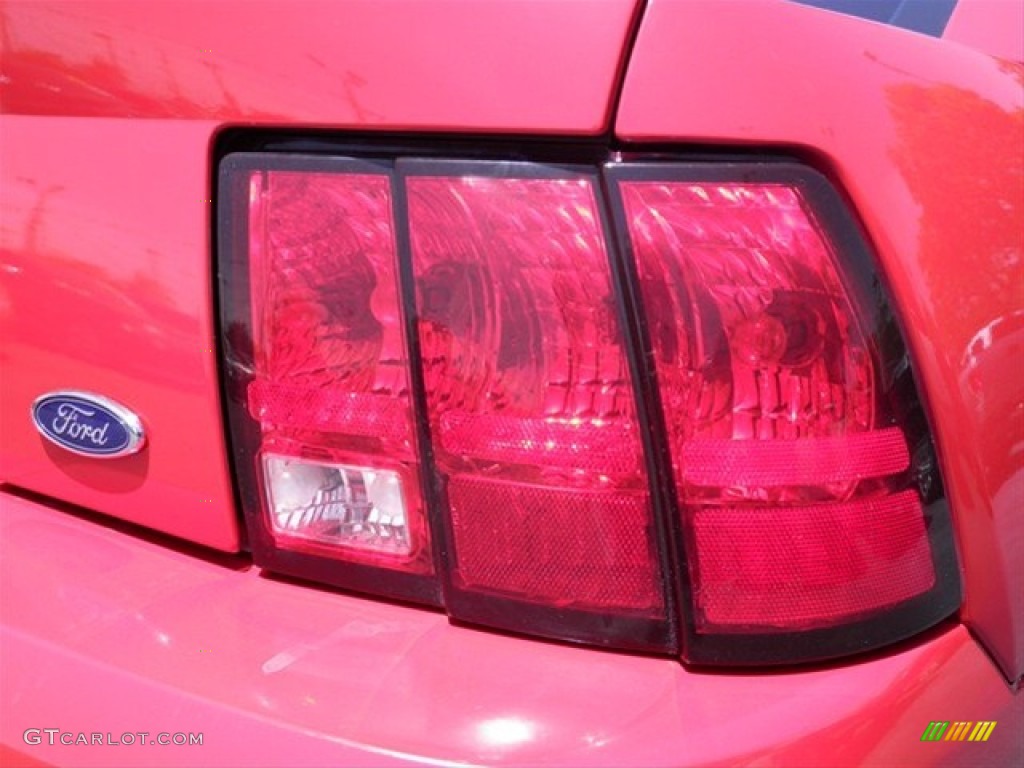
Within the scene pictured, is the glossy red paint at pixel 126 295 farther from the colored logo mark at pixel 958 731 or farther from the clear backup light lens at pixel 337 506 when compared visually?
the colored logo mark at pixel 958 731

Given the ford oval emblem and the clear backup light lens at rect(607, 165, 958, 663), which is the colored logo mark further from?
the ford oval emblem

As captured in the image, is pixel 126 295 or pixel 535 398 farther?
pixel 126 295

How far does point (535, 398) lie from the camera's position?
3.48 feet

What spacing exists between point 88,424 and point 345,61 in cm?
54

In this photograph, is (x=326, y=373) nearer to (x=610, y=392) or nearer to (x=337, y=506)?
(x=337, y=506)

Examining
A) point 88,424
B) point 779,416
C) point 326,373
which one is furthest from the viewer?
point 88,424

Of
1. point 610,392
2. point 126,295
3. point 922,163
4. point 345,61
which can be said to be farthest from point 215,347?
point 922,163

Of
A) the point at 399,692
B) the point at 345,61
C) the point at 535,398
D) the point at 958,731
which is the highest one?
the point at 345,61

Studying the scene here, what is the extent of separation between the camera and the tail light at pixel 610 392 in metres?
1.01

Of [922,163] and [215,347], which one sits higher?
[922,163]

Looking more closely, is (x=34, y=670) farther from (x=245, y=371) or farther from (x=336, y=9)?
(x=336, y=9)

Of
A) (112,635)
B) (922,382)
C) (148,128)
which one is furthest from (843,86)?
(112,635)

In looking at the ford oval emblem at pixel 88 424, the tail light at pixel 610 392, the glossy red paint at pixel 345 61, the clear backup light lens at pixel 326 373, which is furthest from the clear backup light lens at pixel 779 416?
the ford oval emblem at pixel 88 424

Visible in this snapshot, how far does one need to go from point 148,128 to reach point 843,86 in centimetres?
72
